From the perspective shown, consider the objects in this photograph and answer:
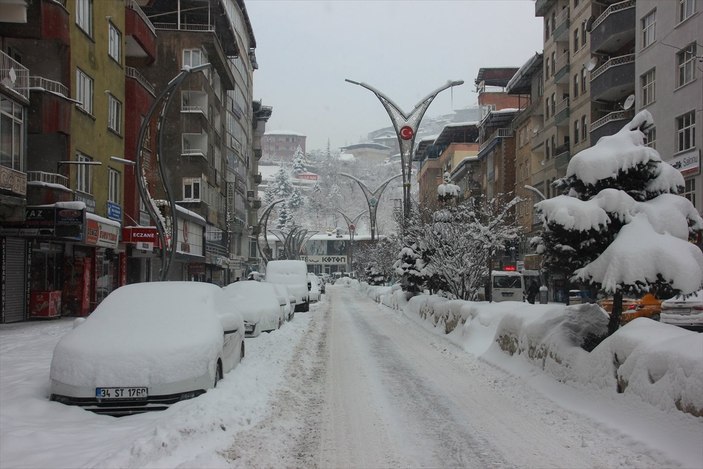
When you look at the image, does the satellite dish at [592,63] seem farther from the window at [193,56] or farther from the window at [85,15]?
the window at [85,15]

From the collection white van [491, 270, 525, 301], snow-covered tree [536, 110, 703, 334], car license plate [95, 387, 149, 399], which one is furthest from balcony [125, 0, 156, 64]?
car license plate [95, 387, 149, 399]

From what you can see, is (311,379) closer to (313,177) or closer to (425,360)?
(425,360)

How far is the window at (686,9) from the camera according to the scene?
26494mm

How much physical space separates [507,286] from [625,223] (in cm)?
2600

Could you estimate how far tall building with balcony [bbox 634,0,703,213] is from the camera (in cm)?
2589

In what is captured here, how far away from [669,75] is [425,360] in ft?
68.1

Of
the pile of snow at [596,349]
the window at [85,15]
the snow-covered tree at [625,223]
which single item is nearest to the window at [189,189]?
the window at [85,15]

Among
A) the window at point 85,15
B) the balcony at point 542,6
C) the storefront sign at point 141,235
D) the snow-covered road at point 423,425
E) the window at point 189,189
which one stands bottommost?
the snow-covered road at point 423,425

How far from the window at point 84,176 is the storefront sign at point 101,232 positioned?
1333mm

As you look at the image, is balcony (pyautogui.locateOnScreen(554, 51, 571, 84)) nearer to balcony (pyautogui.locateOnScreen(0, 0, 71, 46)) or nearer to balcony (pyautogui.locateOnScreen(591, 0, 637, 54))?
balcony (pyautogui.locateOnScreen(591, 0, 637, 54))

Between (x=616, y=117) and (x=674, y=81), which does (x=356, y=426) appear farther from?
(x=616, y=117)

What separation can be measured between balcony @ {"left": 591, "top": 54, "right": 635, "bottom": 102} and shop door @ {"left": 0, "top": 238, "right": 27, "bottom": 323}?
28206 mm

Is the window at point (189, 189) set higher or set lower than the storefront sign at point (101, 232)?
higher

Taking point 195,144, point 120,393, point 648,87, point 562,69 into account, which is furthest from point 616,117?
point 120,393
